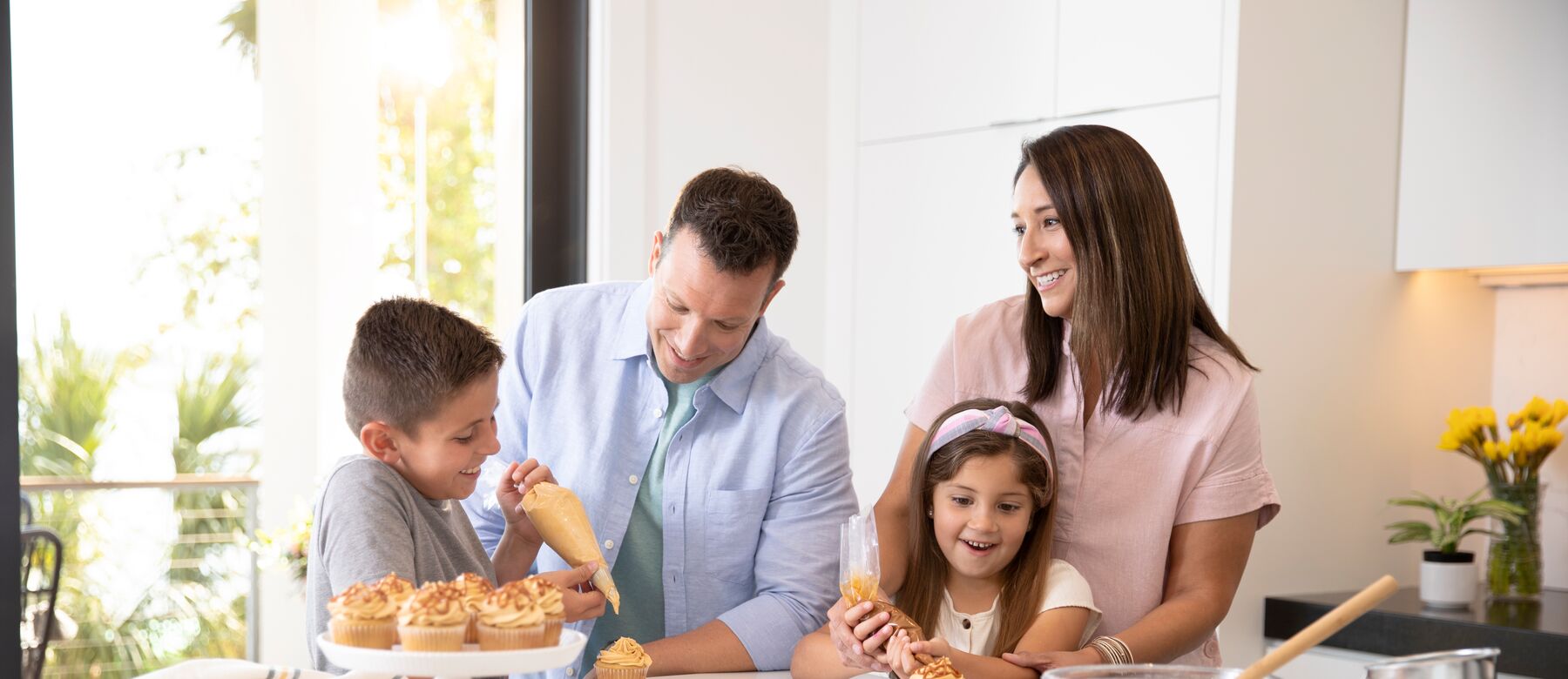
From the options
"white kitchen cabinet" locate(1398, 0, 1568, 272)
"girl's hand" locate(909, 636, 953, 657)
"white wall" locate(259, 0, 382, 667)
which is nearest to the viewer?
"girl's hand" locate(909, 636, 953, 657)

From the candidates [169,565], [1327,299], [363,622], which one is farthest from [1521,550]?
[169,565]

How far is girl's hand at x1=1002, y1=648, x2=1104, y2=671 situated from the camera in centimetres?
155

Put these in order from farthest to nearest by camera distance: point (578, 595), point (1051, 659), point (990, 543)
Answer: point (990, 543) < point (1051, 659) < point (578, 595)

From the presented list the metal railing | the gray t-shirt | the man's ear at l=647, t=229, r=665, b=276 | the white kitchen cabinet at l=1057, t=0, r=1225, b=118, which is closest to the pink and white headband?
the man's ear at l=647, t=229, r=665, b=276

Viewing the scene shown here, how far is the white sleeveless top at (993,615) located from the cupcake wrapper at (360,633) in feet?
2.91

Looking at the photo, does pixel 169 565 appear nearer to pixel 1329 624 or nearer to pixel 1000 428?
pixel 1000 428

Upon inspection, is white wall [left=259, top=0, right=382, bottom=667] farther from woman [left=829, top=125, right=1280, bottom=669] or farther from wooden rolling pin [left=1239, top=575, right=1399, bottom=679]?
wooden rolling pin [left=1239, top=575, right=1399, bottom=679]

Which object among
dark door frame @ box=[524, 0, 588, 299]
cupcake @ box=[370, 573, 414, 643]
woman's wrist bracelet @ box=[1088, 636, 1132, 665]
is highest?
dark door frame @ box=[524, 0, 588, 299]

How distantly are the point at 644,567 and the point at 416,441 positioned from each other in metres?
0.52

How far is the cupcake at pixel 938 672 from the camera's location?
1.35 meters

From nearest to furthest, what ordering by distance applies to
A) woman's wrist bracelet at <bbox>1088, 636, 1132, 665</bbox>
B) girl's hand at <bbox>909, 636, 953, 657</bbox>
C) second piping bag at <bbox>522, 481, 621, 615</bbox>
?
1. girl's hand at <bbox>909, 636, 953, 657</bbox>
2. second piping bag at <bbox>522, 481, 621, 615</bbox>
3. woman's wrist bracelet at <bbox>1088, 636, 1132, 665</bbox>

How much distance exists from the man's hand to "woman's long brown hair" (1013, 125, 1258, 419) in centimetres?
75

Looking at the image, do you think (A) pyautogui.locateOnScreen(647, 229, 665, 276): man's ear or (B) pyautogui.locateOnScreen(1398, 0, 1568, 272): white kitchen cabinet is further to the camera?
(B) pyautogui.locateOnScreen(1398, 0, 1568, 272): white kitchen cabinet

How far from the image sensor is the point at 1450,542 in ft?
9.12
